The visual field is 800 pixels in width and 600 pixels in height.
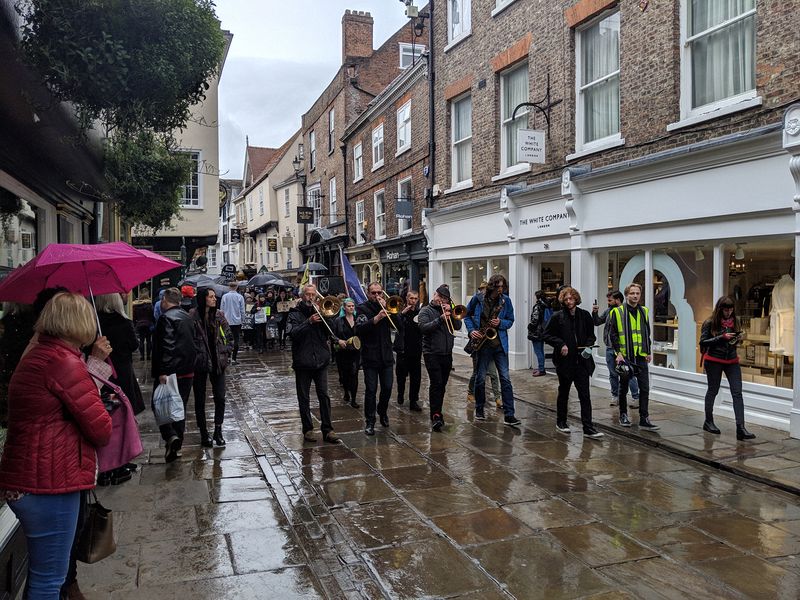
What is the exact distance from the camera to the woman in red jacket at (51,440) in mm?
2893

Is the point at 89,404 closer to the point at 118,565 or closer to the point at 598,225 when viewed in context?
the point at 118,565

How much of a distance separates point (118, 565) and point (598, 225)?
926 centimetres

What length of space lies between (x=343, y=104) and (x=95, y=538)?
87.0 ft

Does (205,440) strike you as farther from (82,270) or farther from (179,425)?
(82,270)

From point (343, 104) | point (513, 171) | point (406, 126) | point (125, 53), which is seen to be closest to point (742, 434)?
point (125, 53)

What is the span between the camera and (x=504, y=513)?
5.23 meters

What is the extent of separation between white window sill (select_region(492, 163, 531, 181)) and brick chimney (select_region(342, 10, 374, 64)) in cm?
1684

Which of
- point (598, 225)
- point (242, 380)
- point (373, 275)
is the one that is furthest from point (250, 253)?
point (598, 225)

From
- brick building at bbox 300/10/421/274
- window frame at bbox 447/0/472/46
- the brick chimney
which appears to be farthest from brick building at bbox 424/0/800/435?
the brick chimney

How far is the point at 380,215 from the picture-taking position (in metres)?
23.6

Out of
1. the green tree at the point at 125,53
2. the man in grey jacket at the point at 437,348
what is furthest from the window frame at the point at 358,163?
the green tree at the point at 125,53

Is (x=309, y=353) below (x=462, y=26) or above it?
below

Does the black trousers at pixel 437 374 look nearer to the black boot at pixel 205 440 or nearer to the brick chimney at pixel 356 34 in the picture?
the black boot at pixel 205 440

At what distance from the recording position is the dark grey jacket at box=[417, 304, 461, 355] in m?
8.12
